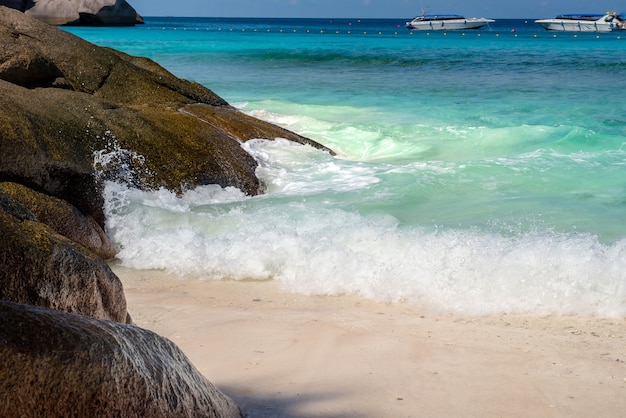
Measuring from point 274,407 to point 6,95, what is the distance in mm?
4469

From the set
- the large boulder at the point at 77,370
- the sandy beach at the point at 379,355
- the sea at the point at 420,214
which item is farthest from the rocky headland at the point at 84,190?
the sandy beach at the point at 379,355

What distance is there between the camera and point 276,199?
8625 mm

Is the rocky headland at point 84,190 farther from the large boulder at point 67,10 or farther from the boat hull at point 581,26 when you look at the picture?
the boat hull at point 581,26

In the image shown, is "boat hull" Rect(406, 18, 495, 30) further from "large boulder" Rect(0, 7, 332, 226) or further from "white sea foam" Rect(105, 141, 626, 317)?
"white sea foam" Rect(105, 141, 626, 317)

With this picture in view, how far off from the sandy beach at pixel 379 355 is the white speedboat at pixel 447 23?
3310 inches

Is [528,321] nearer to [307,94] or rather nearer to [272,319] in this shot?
[272,319]

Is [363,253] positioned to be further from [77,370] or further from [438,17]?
[438,17]

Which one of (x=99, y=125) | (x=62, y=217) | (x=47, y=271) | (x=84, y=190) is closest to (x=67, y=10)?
(x=99, y=125)

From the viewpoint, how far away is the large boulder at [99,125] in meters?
→ 6.68

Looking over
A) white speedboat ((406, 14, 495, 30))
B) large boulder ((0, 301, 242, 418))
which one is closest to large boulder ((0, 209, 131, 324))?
large boulder ((0, 301, 242, 418))

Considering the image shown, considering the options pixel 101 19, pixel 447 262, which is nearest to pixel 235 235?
pixel 447 262

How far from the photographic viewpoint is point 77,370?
2127mm

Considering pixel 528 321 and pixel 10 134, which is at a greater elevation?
pixel 10 134

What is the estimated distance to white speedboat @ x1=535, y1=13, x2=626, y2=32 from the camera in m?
74.2
